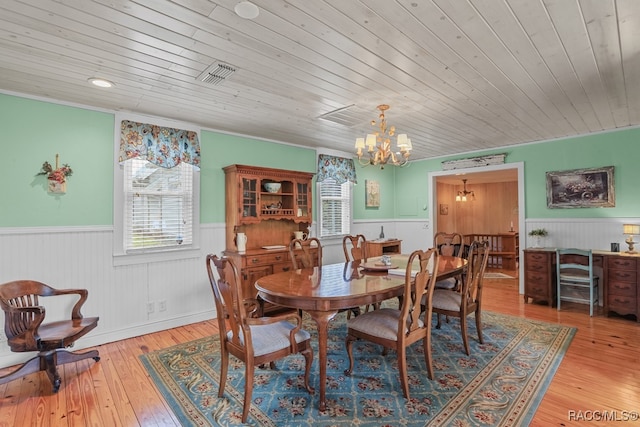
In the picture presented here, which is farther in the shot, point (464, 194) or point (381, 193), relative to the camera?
point (464, 194)

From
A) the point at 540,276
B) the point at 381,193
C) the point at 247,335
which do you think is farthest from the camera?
the point at 381,193

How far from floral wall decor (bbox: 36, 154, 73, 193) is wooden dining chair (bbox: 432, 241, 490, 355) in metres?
3.76

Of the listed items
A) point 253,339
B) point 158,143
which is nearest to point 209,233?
point 158,143

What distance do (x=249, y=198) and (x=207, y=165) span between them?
0.67 meters

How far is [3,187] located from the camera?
2844 mm

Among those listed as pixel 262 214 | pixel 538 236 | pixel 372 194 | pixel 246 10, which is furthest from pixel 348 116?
pixel 538 236

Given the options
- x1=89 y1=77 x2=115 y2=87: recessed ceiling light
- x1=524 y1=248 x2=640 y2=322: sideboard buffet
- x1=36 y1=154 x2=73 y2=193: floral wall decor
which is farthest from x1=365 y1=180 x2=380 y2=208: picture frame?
x1=36 y1=154 x2=73 y2=193: floral wall decor

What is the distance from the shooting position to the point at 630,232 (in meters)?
3.97

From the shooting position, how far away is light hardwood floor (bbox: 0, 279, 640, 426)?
209 centimetres

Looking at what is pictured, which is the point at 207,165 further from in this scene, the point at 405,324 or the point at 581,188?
the point at 581,188

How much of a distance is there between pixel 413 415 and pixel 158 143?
3.58m

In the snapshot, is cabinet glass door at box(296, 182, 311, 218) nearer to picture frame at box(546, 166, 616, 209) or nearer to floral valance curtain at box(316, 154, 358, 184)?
floral valance curtain at box(316, 154, 358, 184)

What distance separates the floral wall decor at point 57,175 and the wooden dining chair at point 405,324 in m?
3.01

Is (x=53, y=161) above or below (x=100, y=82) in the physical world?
below
